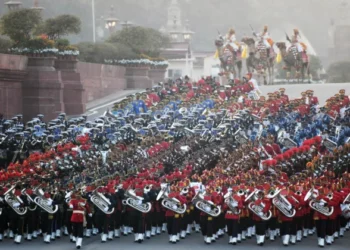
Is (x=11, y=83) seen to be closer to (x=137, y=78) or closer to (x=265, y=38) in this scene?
(x=265, y=38)

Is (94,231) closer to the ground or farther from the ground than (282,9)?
closer to the ground

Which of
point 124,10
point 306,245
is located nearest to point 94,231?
point 306,245

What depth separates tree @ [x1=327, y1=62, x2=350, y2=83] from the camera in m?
65.4

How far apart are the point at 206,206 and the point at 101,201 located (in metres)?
2.08

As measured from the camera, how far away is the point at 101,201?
23.5 metres

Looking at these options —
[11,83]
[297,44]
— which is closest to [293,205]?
[11,83]

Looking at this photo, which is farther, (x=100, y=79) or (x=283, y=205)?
(x=100, y=79)

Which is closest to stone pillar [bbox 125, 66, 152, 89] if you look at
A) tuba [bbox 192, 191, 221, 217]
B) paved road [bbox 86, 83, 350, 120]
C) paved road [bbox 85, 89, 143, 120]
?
paved road [bbox 85, 89, 143, 120]

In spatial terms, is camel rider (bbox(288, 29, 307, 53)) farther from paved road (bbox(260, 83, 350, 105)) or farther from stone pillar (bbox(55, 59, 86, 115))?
stone pillar (bbox(55, 59, 86, 115))

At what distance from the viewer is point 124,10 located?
9225cm

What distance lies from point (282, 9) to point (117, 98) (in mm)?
60104

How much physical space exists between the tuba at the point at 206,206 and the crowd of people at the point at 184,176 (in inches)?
1.0

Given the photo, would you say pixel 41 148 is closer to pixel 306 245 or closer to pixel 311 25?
pixel 306 245

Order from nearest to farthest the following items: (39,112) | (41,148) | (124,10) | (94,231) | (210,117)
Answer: (94,231) < (41,148) < (210,117) < (39,112) < (124,10)
